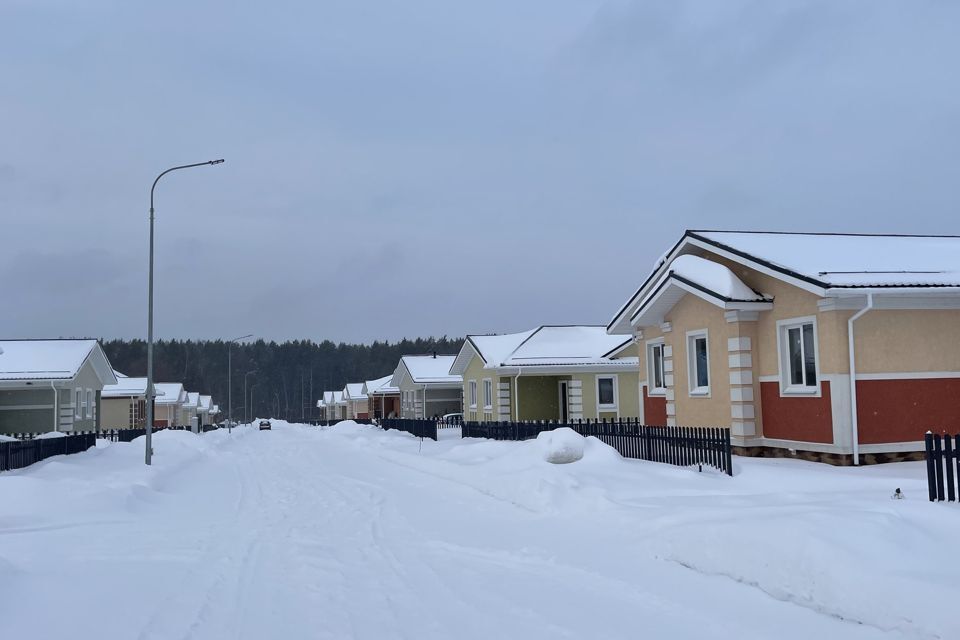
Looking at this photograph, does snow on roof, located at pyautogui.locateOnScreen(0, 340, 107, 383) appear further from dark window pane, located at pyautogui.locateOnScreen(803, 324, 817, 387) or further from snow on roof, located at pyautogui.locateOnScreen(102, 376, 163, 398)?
dark window pane, located at pyautogui.locateOnScreen(803, 324, 817, 387)

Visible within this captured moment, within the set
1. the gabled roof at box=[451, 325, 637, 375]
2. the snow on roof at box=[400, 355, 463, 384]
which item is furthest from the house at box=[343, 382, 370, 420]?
the gabled roof at box=[451, 325, 637, 375]

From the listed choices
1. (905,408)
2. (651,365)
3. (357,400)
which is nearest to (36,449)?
(651,365)

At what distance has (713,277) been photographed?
795 inches

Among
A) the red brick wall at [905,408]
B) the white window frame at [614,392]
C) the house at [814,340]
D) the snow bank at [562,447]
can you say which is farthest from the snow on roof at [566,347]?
the red brick wall at [905,408]

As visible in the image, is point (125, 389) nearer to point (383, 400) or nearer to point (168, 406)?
point (168, 406)

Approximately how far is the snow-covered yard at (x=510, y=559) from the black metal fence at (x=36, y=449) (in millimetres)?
4112

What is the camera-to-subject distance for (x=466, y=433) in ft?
111

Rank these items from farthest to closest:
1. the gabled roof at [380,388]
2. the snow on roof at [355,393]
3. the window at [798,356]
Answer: the snow on roof at [355,393]
the gabled roof at [380,388]
the window at [798,356]

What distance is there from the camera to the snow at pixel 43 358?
3769cm

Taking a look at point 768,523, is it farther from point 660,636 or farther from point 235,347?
point 235,347

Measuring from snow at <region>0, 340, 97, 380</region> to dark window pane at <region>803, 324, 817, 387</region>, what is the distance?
1301 inches

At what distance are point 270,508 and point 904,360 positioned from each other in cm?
1361

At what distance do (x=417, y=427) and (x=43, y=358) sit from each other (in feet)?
61.9

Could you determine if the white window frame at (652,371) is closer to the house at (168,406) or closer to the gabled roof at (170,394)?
the gabled roof at (170,394)
